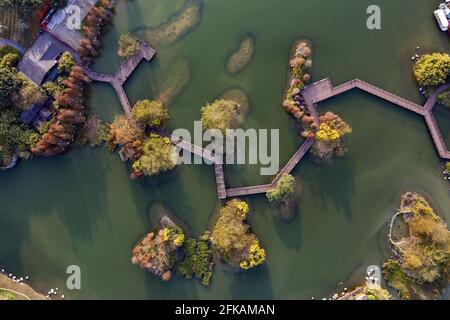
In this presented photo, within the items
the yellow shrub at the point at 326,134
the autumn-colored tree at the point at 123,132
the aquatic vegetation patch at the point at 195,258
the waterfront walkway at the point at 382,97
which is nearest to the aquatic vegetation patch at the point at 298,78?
the waterfront walkway at the point at 382,97

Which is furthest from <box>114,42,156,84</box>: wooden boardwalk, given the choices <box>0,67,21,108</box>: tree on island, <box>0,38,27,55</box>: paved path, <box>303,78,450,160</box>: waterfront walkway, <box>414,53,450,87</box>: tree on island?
<box>414,53,450,87</box>: tree on island

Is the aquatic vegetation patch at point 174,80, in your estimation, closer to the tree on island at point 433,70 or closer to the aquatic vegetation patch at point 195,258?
the aquatic vegetation patch at point 195,258

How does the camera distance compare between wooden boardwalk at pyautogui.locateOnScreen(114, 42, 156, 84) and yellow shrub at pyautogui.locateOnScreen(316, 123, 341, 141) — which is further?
wooden boardwalk at pyautogui.locateOnScreen(114, 42, 156, 84)

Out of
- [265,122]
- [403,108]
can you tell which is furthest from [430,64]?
[265,122]

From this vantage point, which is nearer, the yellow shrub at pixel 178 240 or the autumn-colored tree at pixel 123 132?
the autumn-colored tree at pixel 123 132

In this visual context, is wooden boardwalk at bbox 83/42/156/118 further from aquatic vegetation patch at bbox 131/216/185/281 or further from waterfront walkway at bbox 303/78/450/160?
waterfront walkway at bbox 303/78/450/160

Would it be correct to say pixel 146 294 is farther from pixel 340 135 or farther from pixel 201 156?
pixel 340 135
